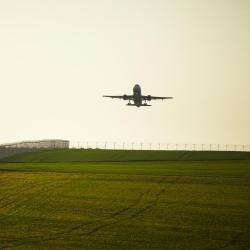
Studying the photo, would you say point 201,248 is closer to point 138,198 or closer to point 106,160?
point 138,198

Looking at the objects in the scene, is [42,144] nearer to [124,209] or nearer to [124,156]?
[124,156]

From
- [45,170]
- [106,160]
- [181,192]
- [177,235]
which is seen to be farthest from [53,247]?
[106,160]

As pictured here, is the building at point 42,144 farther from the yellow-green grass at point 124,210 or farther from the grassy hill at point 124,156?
the yellow-green grass at point 124,210

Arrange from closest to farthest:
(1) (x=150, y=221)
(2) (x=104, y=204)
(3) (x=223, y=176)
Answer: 1. (1) (x=150, y=221)
2. (2) (x=104, y=204)
3. (3) (x=223, y=176)

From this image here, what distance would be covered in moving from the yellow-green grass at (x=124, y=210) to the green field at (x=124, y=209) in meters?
0.07

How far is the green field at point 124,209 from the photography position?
137ft

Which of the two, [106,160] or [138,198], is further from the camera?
[106,160]

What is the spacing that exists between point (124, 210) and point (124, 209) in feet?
1.24

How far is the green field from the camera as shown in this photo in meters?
41.8

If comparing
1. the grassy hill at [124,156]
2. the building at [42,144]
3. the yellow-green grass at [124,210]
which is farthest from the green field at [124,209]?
the building at [42,144]

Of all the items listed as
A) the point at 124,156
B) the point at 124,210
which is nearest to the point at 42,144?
the point at 124,156

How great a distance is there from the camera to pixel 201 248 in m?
39.4

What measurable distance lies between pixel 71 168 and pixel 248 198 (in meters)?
33.8

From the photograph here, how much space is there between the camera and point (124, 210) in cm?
5203
